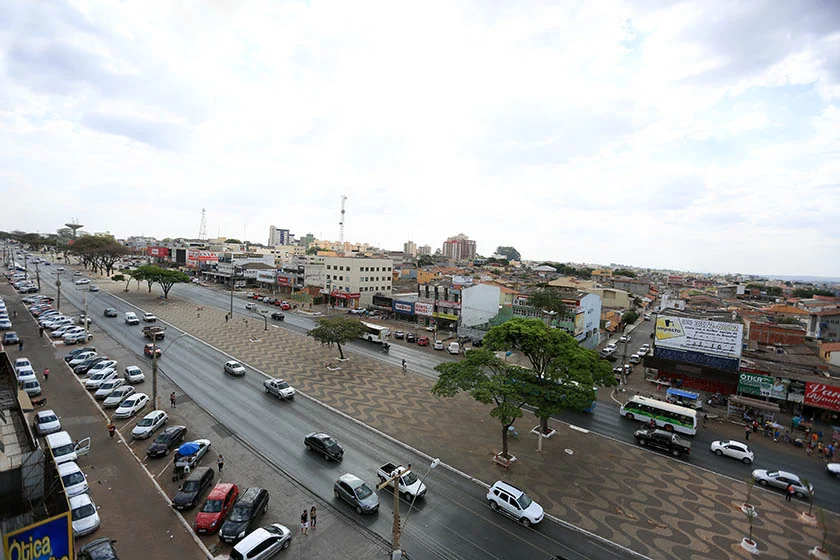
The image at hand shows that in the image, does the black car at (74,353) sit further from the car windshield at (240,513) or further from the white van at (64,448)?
the car windshield at (240,513)

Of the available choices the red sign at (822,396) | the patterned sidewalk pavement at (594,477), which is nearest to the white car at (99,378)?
the patterned sidewalk pavement at (594,477)

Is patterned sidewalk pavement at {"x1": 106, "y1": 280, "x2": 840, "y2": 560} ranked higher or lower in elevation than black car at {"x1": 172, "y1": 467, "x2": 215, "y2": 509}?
lower

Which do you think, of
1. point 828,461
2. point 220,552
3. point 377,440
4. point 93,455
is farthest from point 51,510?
point 828,461

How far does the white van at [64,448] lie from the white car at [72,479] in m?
0.97

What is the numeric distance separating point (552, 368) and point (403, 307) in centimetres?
4375

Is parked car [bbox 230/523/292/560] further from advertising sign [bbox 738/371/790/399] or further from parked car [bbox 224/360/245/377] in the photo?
advertising sign [bbox 738/371/790/399]

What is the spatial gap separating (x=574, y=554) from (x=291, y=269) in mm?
84671

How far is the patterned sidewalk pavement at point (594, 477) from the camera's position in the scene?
17.8 meters

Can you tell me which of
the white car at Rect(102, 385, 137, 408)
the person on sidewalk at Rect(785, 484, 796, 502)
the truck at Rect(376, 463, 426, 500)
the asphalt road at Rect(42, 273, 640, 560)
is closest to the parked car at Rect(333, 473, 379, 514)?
the asphalt road at Rect(42, 273, 640, 560)

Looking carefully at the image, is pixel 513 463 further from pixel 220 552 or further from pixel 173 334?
pixel 173 334

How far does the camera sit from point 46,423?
2395 cm

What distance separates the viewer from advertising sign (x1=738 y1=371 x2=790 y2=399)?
Answer: 33.0 m

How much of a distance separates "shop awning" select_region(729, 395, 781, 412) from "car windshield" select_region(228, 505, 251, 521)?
39.1 m

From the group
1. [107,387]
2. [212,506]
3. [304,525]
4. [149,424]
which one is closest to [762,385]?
[304,525]
